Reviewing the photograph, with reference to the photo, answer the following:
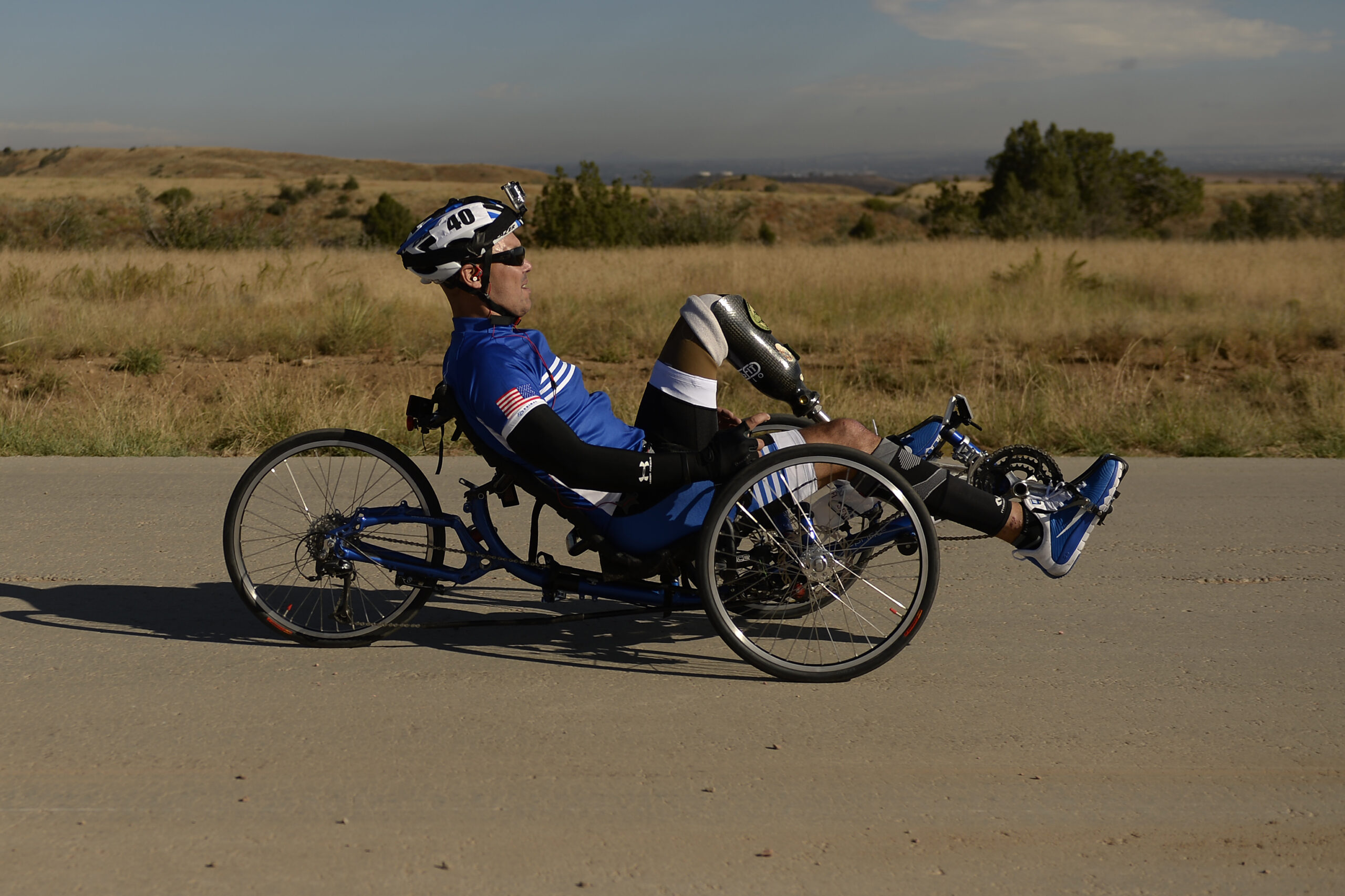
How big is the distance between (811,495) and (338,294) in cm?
1266

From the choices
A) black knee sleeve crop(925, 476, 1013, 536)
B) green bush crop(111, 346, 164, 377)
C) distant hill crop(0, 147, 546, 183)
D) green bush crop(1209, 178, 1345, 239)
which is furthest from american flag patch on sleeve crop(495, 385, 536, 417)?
distant hill crop(0, 147, 546, 183)

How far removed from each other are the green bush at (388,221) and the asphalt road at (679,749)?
118ft

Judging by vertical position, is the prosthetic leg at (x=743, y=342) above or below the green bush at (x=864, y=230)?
below

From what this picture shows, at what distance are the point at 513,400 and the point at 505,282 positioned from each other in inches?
17.7

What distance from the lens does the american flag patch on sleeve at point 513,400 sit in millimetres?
3535

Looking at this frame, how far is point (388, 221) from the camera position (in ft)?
136

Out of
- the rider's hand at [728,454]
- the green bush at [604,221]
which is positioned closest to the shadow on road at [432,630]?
the rider's hand at [728,454]

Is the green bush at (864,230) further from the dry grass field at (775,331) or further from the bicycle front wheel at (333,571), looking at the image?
the bicycle front wheel at (333,571)

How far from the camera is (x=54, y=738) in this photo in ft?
10.6

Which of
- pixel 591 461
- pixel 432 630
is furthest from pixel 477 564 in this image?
pixel 591 461

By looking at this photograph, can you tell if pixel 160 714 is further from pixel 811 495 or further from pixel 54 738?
pixel 811 495

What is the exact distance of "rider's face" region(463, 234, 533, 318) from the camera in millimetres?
3732

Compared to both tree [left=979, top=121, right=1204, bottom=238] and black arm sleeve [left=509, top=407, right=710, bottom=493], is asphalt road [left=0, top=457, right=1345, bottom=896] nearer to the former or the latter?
black arm sleeve [left=509, top=407, right=710, bottom=493]

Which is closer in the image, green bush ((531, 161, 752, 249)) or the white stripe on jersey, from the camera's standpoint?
the white stripe on jersey
